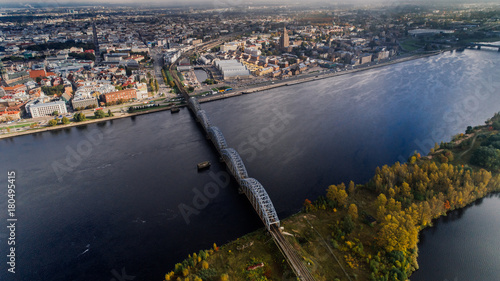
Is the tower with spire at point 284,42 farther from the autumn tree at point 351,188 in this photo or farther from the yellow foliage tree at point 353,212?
the yellow foliage tree at point 353,212

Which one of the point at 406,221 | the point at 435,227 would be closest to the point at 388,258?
the point at 406,221

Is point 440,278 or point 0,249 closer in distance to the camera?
point 440,278

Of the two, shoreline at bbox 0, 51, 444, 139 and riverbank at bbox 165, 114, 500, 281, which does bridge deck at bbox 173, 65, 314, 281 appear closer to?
riverbank at bbox 165, 114, 500, 281

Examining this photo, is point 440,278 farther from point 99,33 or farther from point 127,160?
point 99,33

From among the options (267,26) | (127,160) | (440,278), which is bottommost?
(440,278)

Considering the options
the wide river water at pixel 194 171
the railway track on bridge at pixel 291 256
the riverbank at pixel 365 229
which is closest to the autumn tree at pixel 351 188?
the riverbank at pixel 365 229

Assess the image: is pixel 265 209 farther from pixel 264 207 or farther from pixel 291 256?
pixel 291 256

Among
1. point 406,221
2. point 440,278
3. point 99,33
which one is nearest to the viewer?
point 440,278
